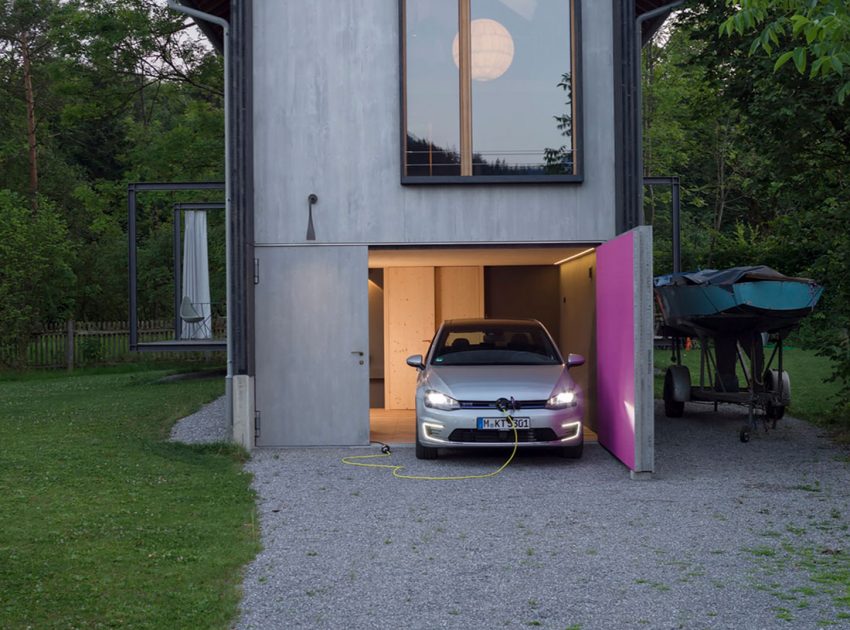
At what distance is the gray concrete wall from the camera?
12188 millimetres

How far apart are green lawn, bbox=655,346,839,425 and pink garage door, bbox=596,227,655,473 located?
3326mm

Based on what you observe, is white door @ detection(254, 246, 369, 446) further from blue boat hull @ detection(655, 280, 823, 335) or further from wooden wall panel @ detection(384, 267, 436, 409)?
wooden wall panel @ detection(384, 267, 436, 409)

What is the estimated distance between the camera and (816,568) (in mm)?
6535

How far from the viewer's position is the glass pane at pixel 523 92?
12.2 metres

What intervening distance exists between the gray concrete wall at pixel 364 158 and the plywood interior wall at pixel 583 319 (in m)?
1.23

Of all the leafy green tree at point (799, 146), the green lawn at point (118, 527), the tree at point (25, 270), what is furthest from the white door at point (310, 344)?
the tree at point (25, 270)

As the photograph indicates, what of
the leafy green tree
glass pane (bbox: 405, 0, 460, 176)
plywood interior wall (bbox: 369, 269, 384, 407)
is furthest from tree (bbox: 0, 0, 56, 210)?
glass pane (bbox: 405, 0, 460, 176)

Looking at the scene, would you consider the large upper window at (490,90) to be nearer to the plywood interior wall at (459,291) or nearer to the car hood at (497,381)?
the car hood at (497,381)

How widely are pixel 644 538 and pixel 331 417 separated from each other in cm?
557

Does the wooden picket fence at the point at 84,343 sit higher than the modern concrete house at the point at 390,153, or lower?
lower

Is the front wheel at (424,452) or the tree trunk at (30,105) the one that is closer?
the front wheel at (424,452)

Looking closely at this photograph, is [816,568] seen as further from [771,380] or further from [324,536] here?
[771,380]

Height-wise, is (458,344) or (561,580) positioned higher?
(458,344)

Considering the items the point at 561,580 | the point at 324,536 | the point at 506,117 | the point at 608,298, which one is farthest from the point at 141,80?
the point at 561,580
